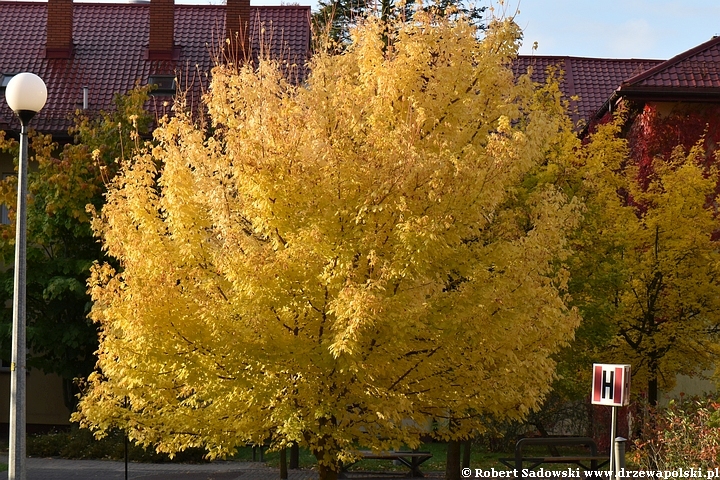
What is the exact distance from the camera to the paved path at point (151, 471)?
20062 mm

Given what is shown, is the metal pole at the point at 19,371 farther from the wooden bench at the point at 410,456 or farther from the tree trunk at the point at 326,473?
the wooden bench at the point at 410,456

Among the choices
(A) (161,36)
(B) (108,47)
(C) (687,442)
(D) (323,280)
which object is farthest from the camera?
(B) (108,47)

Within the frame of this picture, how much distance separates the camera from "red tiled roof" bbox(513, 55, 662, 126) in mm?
34281

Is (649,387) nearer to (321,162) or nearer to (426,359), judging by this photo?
(426,359)

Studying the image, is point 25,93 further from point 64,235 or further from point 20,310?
point 64,235

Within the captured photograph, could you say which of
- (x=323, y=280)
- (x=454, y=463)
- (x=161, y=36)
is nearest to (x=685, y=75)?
(x=454, y=463)

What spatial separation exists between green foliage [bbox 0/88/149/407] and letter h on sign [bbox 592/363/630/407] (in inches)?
548

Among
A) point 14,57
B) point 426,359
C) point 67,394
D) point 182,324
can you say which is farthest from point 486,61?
point 14,57

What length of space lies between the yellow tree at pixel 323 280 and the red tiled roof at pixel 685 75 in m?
13.3

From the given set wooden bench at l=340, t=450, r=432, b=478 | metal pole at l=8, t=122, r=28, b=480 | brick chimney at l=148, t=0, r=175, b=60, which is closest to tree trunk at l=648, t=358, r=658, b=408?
wooden bench at l=340, t=450, r=432, b=478

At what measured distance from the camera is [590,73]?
35781 mm

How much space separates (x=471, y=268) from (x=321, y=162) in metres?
2.19

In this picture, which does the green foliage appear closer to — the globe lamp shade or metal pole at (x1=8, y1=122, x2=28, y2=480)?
the globe lamp shade

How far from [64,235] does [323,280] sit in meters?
14.6
